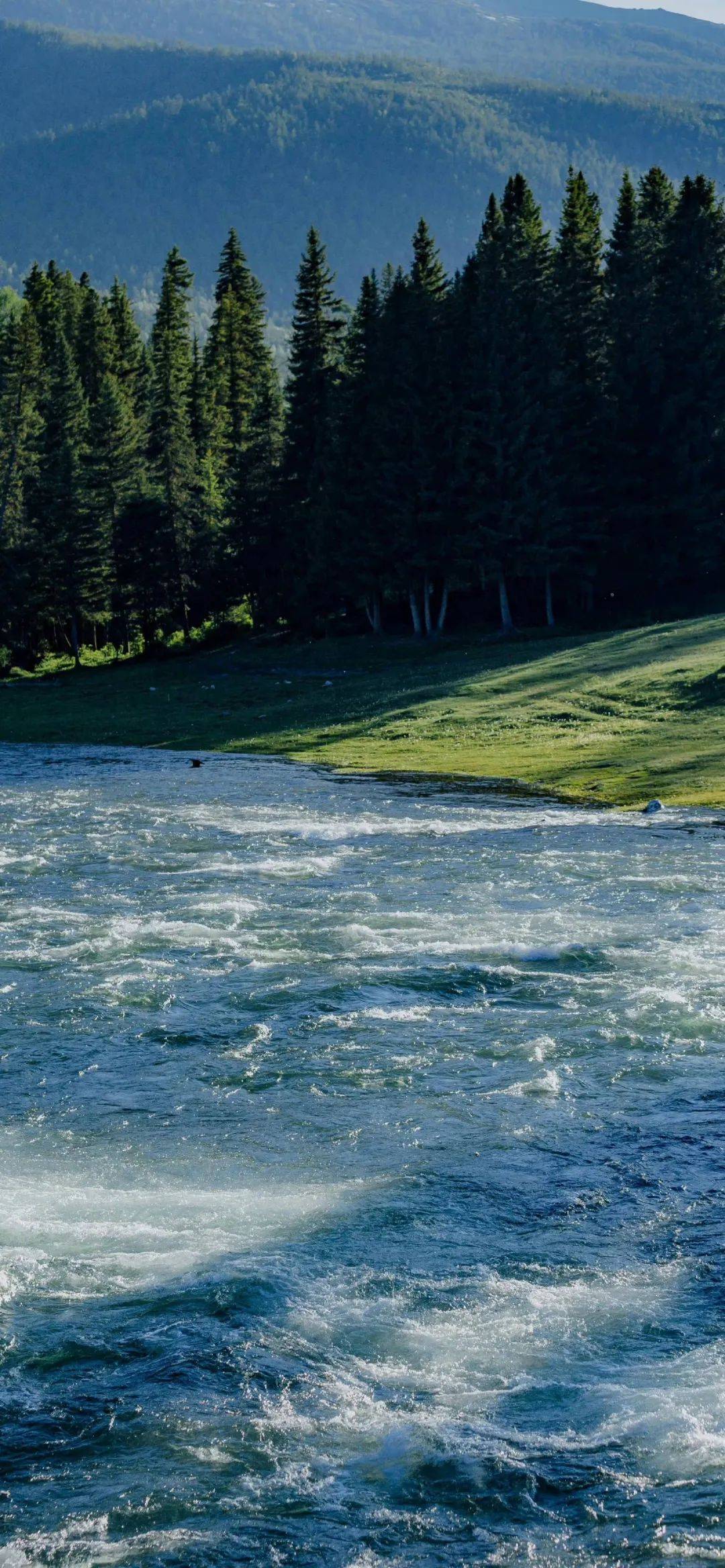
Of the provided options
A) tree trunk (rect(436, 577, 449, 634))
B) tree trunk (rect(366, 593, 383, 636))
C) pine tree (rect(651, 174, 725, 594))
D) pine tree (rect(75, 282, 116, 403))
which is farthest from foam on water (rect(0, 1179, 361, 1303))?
pine tree (rect(75, 282, 116, 403))

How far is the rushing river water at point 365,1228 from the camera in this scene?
799 cm

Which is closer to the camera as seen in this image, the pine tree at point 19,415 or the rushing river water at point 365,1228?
the rushing river water at point 365,1228

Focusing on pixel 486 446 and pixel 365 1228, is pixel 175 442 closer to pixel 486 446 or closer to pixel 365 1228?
pixel 486 446

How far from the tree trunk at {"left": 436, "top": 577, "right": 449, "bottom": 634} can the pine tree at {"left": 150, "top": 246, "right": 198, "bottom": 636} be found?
18.2 meters

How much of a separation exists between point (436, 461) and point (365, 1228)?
60.5m

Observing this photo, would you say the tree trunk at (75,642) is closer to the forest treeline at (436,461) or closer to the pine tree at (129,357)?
the forest treeline at (436,461)

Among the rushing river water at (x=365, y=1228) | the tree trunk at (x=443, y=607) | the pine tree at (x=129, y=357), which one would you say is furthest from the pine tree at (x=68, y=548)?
the rushing river water at (x=365, y=1228)

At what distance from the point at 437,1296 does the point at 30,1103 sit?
17.8 feet

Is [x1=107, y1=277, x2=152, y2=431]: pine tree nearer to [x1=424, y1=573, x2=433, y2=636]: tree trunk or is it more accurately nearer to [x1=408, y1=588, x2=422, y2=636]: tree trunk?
[x1=408, y1=588, x2=422, y2=636]: tree trunk

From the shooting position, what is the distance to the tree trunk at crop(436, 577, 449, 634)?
6962 centimetres

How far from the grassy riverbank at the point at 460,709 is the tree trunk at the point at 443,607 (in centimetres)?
211

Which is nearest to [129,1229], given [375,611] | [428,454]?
[428,454]

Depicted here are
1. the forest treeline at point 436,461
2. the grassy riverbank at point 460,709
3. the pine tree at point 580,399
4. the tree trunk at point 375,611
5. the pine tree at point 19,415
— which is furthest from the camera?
the pine tree at point 19,415

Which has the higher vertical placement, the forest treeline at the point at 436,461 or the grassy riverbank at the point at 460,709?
the forest treeline at the point at 436,461
